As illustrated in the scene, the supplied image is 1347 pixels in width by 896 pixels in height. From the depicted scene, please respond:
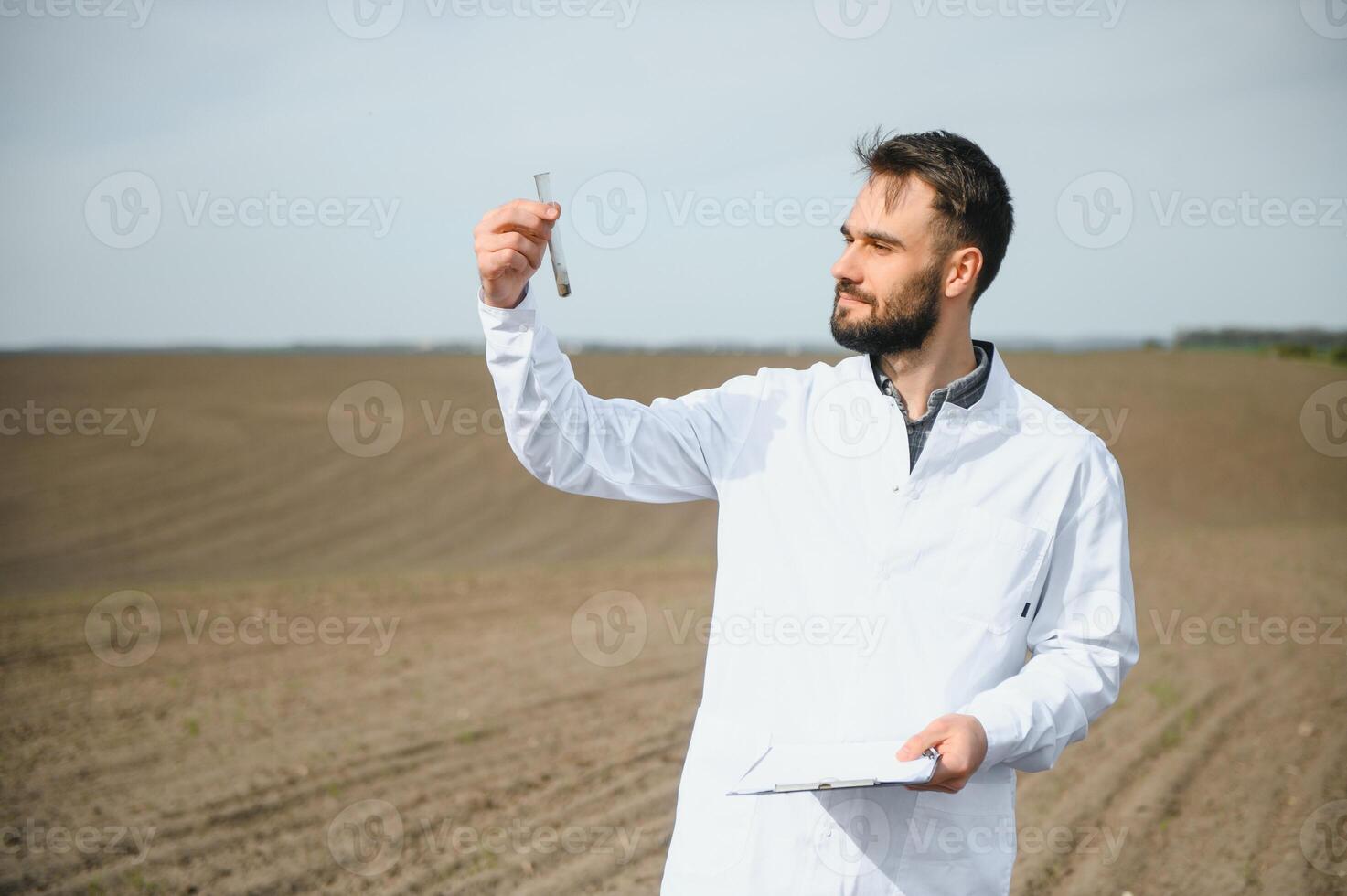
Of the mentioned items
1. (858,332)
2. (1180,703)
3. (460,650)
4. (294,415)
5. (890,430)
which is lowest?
(1180,703)

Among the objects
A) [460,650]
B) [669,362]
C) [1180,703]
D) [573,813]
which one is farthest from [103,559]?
[669,362]

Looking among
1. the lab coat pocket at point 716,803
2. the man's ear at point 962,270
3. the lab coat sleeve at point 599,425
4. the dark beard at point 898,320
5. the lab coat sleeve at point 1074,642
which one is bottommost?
the lab coat pocket at point 716,803

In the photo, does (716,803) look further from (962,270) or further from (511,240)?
Result: (962,270)

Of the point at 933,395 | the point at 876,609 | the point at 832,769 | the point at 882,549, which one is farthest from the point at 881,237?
the point at 832,769

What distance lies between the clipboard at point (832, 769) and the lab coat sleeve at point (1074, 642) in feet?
0.64

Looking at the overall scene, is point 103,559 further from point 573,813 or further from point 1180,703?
point 1180,703

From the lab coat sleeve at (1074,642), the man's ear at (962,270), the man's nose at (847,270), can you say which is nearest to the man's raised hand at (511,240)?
the man's nose at (847,270)

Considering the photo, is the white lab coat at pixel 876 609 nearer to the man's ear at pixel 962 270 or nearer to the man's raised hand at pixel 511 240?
the man's raised hand at pixel 511 240

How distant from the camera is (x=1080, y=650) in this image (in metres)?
2.26

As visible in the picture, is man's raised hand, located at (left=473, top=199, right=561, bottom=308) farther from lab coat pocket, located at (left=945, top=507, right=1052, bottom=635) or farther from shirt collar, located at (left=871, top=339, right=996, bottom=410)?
lab coat pocket, located at (left=945, top=507, right=1052, bottom=635)

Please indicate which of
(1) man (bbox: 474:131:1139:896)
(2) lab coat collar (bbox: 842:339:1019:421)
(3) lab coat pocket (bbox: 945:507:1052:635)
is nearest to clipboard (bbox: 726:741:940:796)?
(1) man (bbox: 474:131:1139:896)

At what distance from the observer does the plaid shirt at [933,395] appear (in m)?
2.40

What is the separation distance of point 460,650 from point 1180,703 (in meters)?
5.23

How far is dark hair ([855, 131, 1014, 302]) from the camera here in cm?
246
